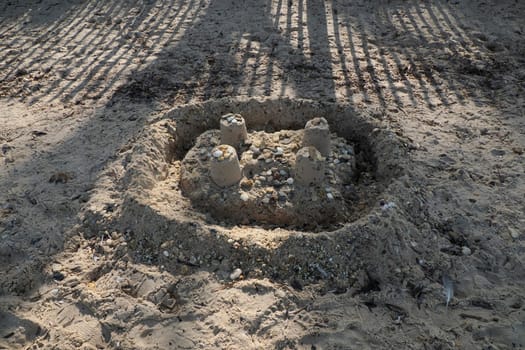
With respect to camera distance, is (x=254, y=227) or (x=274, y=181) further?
(x=274, y=181)

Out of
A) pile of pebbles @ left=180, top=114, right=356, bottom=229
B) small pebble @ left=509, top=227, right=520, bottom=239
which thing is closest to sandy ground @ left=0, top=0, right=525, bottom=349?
small pebble @ left=509, top=227, right=520, bottom=239

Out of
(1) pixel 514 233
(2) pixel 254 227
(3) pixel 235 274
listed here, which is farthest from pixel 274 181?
(1) pixel 514 233

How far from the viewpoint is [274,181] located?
304 cm

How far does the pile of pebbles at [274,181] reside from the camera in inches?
115

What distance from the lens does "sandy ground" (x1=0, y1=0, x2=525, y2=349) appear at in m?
2.32

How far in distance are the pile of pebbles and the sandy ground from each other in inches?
6.5

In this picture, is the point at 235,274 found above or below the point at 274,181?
below

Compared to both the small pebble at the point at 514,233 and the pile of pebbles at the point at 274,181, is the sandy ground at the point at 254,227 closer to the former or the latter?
the small pebble at the point at 514,233

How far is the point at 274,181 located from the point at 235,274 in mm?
789

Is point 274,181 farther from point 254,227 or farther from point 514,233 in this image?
point 514,233

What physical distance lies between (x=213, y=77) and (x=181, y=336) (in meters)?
3.09

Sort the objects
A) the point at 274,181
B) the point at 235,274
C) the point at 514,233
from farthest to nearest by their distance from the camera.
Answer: the point at 274,181 → the point at 514,233 → the point at 235,274

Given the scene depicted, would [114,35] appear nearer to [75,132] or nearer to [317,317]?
[75,132]

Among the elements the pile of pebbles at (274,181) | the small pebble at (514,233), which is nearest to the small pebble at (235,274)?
the pile of pebbles at (274,181)
